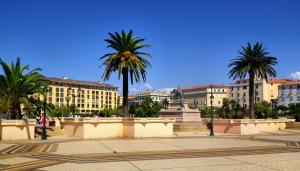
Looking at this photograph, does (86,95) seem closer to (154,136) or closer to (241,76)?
(241,76)

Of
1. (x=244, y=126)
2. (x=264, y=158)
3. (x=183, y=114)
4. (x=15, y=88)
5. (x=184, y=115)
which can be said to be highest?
(x=15, y=88)

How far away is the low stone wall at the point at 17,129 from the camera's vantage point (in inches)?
1312

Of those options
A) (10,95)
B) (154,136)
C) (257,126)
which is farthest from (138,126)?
(257,126)

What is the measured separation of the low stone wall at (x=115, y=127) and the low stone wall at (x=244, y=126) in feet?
35.0

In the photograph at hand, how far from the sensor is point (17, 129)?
112ft

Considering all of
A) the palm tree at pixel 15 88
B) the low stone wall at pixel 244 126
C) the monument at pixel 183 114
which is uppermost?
the palm tree at pixel 15 88

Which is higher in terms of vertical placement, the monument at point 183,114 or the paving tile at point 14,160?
the monument at point 183,114

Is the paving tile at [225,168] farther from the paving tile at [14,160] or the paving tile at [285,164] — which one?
the paving tile at [14,160]

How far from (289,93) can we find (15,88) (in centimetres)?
13879

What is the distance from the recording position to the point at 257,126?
48500mm

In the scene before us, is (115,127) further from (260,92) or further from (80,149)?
(260,92)

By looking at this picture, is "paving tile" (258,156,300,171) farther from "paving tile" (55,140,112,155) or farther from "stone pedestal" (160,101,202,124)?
"stone pedestal" (160,101,202,124)

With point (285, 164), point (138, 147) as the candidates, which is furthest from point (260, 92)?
point (285, 164)

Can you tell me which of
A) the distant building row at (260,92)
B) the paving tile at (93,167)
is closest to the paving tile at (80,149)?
the paving tile at (93,167)
